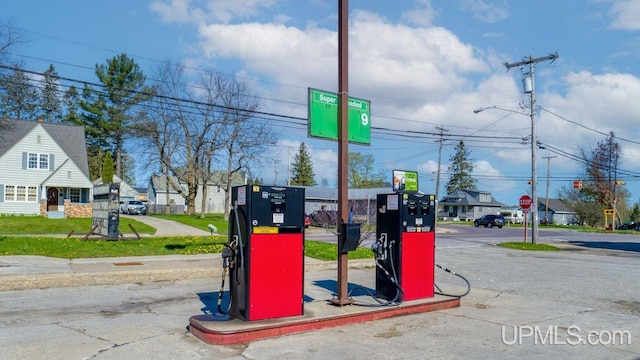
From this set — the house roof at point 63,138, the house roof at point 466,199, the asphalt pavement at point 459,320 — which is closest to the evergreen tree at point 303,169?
the house roof at point 466,199

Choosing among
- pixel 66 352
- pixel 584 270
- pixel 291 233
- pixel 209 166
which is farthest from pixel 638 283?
pixel 209 166

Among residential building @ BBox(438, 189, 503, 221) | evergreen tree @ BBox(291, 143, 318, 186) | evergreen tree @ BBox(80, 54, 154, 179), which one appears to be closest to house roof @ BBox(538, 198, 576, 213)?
residential building @ BBox(438, 189, 503, 221)

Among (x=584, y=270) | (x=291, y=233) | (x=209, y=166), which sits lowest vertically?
(x=584, y=270)

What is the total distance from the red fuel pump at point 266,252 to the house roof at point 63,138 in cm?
4107

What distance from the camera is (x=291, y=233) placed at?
7000 millimetres

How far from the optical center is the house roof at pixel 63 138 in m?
41.4

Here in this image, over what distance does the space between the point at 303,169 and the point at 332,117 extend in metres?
93.9

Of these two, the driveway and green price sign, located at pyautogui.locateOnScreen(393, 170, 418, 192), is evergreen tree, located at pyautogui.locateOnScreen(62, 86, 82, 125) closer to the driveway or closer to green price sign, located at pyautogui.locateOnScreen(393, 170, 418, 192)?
the driveway

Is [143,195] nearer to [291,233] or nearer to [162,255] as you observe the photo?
[162,255]

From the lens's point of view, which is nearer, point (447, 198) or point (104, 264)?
point (104, 264)

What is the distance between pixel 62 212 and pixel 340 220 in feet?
123

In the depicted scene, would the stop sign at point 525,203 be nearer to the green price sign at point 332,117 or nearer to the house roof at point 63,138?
the green price sign at point 332,117

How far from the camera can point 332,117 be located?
809 cm
